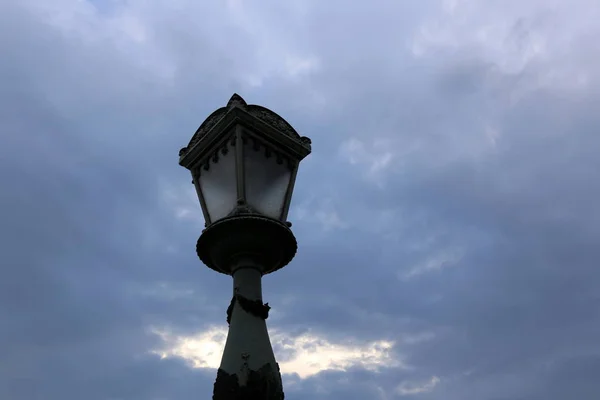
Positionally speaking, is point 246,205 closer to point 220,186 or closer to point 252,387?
point 220,186

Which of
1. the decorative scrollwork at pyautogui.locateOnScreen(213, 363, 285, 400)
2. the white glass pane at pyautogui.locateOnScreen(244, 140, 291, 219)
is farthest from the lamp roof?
the decorative scrollwork at pyautogui.locateOnScreen(213, 363, 285, 400)

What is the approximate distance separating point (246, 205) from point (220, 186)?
0.44 metres

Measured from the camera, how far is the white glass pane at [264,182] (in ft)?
16.8

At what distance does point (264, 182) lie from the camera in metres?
5.21

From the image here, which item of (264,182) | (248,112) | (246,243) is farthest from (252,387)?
(248,112)

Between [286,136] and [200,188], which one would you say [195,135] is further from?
[286,136]

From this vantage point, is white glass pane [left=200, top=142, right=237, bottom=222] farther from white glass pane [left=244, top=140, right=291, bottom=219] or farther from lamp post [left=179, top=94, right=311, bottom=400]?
white glass pane [left=244, top=140, right=291, bottom=219]

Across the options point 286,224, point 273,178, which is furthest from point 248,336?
point 273,178

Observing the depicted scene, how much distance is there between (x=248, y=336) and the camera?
15.1 ft

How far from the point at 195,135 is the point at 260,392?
2424mm

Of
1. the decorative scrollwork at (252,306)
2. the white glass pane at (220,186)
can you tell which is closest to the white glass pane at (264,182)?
the white glass pane at (220,186)

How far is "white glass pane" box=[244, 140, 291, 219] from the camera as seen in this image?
5.11 m

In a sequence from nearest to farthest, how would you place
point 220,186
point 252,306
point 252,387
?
point 252,387
point 252,306
point 220,186

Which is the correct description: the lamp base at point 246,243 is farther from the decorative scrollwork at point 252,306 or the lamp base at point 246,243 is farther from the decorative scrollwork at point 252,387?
the decorative scrollwork at point 252,387
